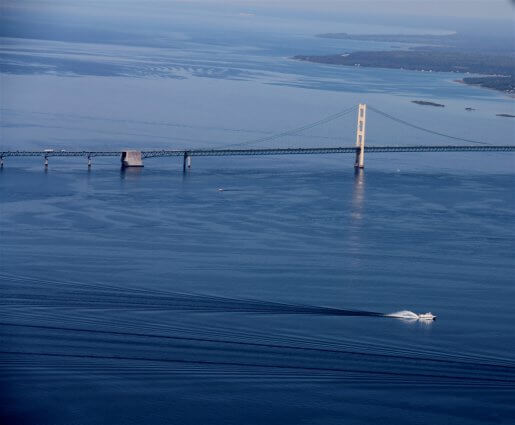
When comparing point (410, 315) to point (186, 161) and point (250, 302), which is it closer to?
point (250, 302)

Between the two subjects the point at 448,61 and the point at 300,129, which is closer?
the point at 300,129

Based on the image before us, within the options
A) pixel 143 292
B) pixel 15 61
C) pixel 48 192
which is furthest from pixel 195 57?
pixel 143 292

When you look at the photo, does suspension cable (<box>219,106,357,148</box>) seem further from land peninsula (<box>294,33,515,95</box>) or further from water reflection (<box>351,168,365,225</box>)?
land peninsula (<box>294,33,515,95</box>)

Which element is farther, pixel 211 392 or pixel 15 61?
pixel 15 61

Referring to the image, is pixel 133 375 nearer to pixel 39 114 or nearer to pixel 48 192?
pixel 48 192

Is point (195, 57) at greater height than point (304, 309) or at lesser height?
greater

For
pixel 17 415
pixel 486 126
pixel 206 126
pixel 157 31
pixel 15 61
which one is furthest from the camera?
pixel 157 31

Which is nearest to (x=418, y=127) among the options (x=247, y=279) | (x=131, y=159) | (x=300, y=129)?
(x=300, y=129)
